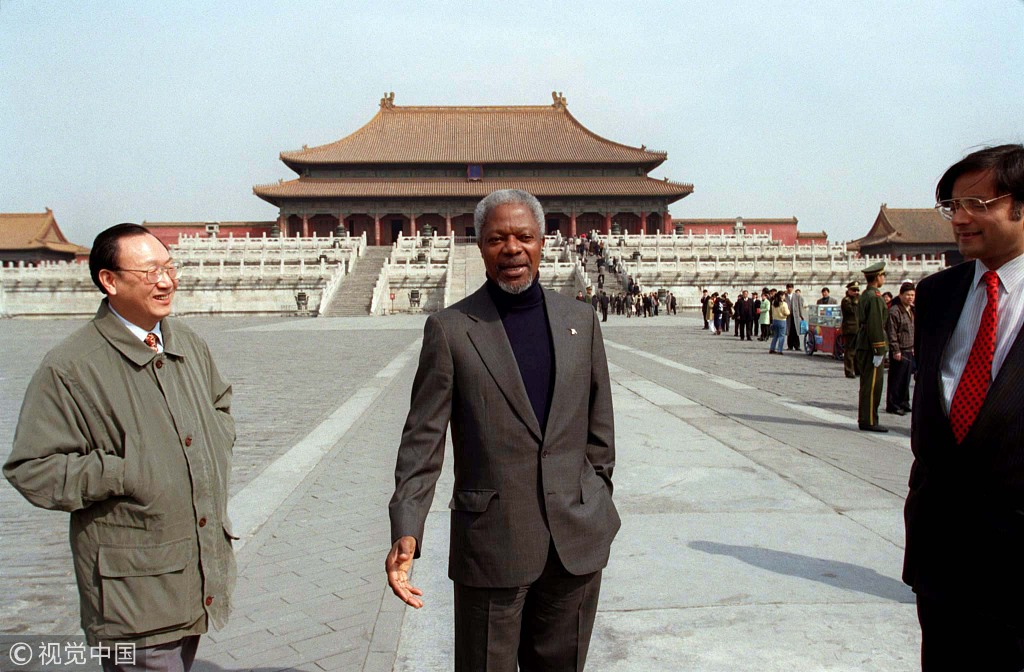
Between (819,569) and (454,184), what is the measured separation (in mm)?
52215

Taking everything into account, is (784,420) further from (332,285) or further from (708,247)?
(708,247)

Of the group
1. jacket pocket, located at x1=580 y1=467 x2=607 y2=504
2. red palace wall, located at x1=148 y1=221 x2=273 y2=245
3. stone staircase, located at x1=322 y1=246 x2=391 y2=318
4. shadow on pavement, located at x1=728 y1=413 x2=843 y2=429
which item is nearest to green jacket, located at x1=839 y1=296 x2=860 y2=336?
shadow on pavement, located at x1=728 y1=413 x2=843 y2=429

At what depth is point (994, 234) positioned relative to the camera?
2.14 meters

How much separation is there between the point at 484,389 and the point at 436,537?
2533 mm

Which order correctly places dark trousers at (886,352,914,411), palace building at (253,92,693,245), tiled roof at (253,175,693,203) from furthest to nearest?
palace building at (253,92,693,245), tiled roof at (253,175,693,203), dark trousers at (886,352,914,411)

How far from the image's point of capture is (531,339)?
219cm

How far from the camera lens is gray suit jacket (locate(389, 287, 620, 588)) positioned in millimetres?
2084

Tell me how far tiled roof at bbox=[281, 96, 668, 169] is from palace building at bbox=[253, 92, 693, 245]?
0.29 feet

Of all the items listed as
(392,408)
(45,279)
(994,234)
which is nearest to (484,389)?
(994,234)

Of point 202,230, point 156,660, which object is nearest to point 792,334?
point 156,660

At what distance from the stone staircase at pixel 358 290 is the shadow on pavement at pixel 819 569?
101ft

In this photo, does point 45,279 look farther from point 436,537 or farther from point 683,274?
point 436,537

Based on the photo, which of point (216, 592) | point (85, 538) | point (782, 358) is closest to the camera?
point (85, 538)

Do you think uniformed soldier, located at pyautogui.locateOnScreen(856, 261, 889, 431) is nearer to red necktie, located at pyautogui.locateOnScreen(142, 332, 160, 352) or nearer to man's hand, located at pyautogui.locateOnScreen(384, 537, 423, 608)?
man's hand, located at pyautogui.locateOnScreen(384, 537, 423, 608)
